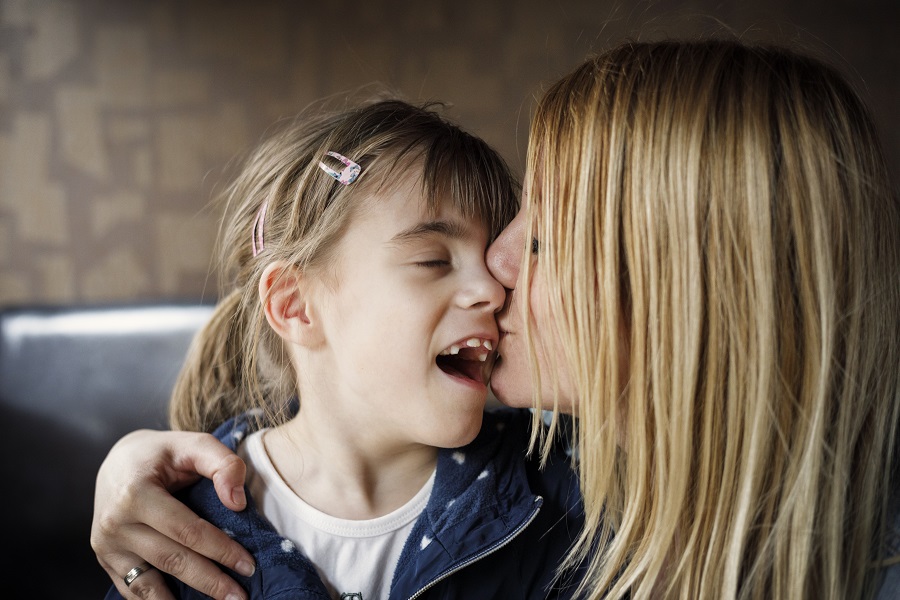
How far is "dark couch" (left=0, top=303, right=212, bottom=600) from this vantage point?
5.58 ft

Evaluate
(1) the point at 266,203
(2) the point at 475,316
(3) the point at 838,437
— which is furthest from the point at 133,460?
(3) the point at 838,437

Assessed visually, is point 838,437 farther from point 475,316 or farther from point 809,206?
point 475,316

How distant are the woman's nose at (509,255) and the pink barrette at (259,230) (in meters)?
0.35

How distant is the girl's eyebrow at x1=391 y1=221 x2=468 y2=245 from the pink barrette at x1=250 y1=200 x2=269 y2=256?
9.0 inches

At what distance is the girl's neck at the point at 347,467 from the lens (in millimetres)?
1070

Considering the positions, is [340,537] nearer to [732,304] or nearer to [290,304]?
[290,304]

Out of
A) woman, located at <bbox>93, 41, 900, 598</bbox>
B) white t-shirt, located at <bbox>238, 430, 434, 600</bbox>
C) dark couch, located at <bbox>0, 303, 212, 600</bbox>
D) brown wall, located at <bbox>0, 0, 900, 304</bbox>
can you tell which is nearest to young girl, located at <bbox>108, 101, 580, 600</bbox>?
white t-shirt, located at <bbox>238, 430, 434, 600</bbox>

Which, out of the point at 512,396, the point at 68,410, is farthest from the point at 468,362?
the point at 68,410

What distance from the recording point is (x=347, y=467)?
1082 millimetres

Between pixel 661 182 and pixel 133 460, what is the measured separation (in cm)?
78

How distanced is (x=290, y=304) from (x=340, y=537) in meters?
0.34

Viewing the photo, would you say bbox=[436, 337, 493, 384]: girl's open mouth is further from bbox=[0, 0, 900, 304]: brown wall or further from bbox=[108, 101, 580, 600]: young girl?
bbox=[0, 0, 900, 304]: brown wall

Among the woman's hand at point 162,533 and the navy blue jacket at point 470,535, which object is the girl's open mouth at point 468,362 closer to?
the navy blue jacket at point 470,535

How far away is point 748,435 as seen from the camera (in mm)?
865
